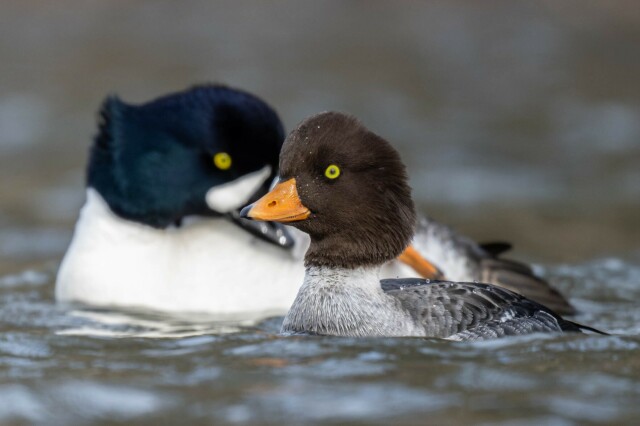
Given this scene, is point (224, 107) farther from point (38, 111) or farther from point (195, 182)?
point (38, 111)

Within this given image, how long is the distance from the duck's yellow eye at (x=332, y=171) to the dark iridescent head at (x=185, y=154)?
1.67 meters

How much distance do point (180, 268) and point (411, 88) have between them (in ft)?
25.1

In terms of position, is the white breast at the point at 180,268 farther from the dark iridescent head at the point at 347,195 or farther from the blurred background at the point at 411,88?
the blurred background at the point at 411,88

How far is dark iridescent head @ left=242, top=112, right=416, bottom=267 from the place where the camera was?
19.4 ft

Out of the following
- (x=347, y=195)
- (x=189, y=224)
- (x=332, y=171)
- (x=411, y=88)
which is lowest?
(x=347, y=195)

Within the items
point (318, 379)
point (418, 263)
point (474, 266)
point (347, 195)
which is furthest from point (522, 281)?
point (318, 379)

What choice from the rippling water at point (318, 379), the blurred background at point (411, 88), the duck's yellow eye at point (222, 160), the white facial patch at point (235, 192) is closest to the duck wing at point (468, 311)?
the rippling water at point (318, 379)

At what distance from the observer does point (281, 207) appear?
591 cm

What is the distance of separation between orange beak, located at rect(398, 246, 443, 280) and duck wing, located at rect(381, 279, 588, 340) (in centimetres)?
132

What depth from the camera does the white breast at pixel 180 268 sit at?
7832mm

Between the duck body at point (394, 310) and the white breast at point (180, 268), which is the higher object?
the white breast at point (180, 268)

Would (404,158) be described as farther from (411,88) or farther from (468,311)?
(468,311)

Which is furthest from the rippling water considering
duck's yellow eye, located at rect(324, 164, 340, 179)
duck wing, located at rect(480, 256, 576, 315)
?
duck wing, located at rect(480, 256, 576, 315)

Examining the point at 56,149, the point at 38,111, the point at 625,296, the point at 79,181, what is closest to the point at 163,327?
the point at 625,296
